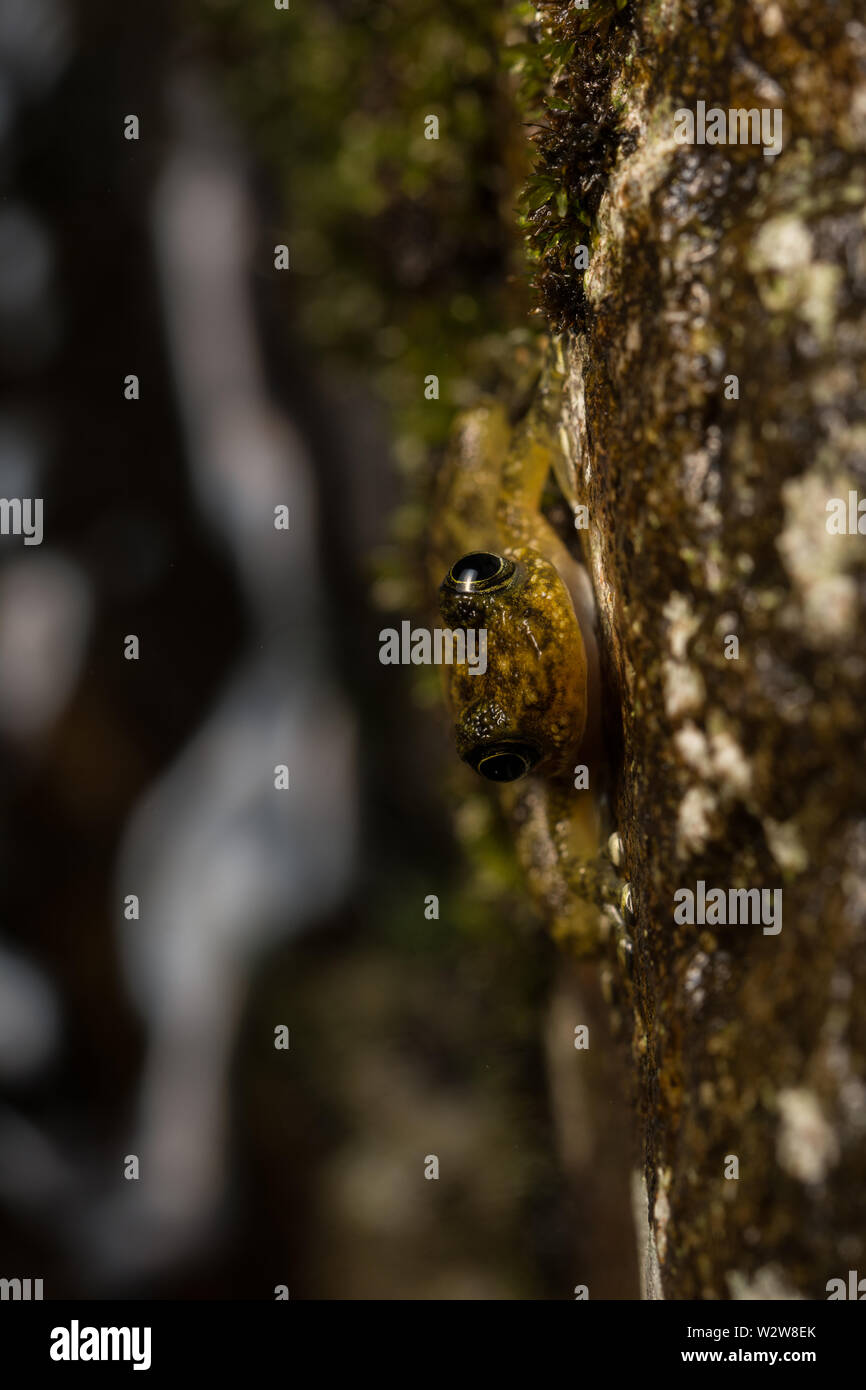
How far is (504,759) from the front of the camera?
1.83 meters

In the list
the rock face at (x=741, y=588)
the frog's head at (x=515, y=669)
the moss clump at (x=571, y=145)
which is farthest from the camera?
the frog's head at (x=515, y=669)

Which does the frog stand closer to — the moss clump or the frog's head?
the frog's head

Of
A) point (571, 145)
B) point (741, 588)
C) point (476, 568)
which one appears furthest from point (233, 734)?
point (741, 588)

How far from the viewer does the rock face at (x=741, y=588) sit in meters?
1.21

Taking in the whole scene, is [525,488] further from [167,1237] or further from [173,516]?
[167,1237]

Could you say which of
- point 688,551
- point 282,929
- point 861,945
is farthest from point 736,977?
point 282,929

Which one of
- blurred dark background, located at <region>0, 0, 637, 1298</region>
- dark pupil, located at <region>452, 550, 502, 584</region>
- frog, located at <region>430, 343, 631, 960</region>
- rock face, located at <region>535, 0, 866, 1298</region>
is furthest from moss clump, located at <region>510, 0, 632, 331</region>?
blurred dark background, located at <region>0, 0, 637, 1298</region>

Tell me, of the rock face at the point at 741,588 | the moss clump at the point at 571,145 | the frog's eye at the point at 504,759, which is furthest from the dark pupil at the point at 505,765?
the moss clump at the point at 571,145

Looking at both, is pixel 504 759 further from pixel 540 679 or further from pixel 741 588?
pixel 741 588

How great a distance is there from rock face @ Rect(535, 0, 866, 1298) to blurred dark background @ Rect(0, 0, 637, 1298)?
1.90m

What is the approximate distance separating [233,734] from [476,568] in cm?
298

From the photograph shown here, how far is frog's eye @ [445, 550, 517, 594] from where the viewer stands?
1848 mm

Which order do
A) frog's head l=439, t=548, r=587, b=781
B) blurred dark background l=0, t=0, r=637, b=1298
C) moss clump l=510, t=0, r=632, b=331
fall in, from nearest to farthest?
moss clump l=510, t=0, r=632, b=331
frog's head l=439, t=548, r=587, b=781
blurred dark background l=0, t=0, r=637, b=1298

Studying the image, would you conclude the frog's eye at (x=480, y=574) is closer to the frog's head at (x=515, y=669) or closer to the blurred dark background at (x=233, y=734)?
the frog's head at (x=515, y=669)
